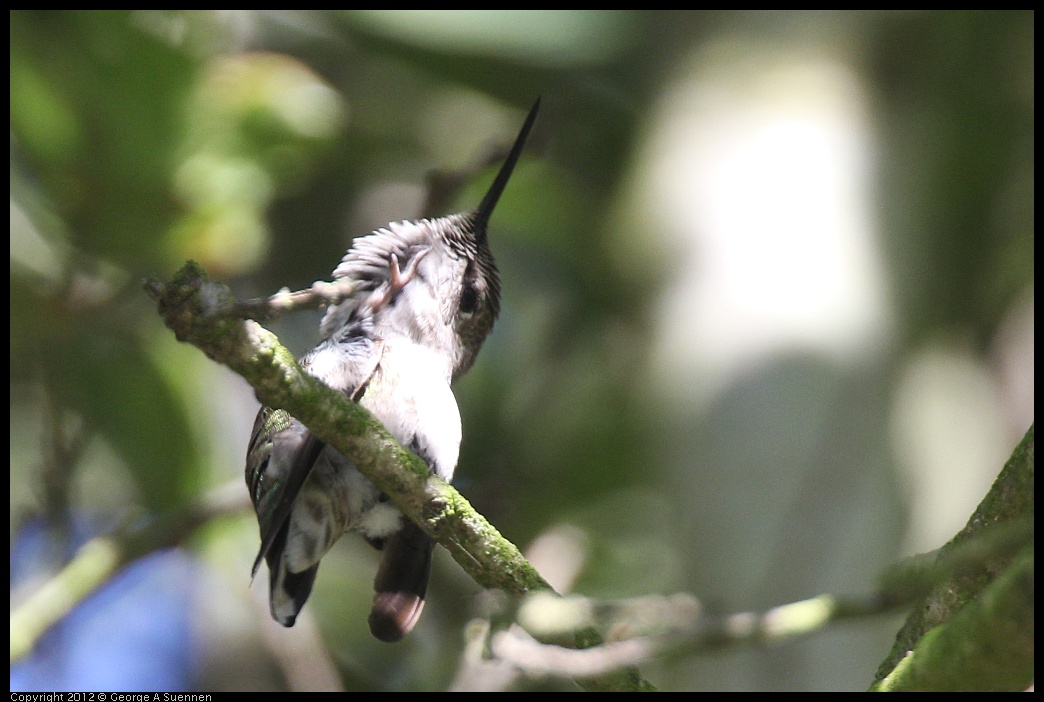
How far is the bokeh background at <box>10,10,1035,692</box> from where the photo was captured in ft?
13.0

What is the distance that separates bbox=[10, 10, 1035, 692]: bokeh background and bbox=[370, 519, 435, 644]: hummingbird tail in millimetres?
1088

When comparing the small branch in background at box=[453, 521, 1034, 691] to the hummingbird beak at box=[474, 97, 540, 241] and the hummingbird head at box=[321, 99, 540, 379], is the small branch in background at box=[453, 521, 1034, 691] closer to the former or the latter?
the hummingbird head at box=[321, 99, 540, 379]

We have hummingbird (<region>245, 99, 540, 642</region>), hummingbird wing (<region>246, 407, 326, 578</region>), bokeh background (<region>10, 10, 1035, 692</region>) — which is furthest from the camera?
bokeh background (<region>10, 10, 1035, 692</region>)

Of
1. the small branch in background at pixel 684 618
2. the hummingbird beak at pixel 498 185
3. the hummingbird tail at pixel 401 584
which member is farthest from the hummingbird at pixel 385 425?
the small branch in background at pixel 684 618

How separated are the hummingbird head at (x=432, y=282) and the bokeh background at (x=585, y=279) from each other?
0.40 m

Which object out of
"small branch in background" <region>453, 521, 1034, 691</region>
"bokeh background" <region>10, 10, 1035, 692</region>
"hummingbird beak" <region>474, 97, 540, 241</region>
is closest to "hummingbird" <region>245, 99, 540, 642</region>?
"hummingbird beak" <region>474, 97, 540, 241</region>

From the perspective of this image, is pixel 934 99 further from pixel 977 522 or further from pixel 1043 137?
pixel 977 522

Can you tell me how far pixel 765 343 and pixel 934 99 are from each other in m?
1.72

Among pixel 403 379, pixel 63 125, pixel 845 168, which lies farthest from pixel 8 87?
pixel 845 168

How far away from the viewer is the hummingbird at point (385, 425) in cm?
304

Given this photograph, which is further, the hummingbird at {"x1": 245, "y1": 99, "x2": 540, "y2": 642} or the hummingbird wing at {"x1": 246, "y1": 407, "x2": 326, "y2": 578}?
the hummingbird at {"x1": 245, "y1": 99, "x2": 540, "y2": 642}

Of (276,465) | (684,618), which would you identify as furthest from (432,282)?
(684,618)

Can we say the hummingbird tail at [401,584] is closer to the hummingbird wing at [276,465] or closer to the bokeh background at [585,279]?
the hummingbird wing at [276,465]

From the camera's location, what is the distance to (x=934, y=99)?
529cm
